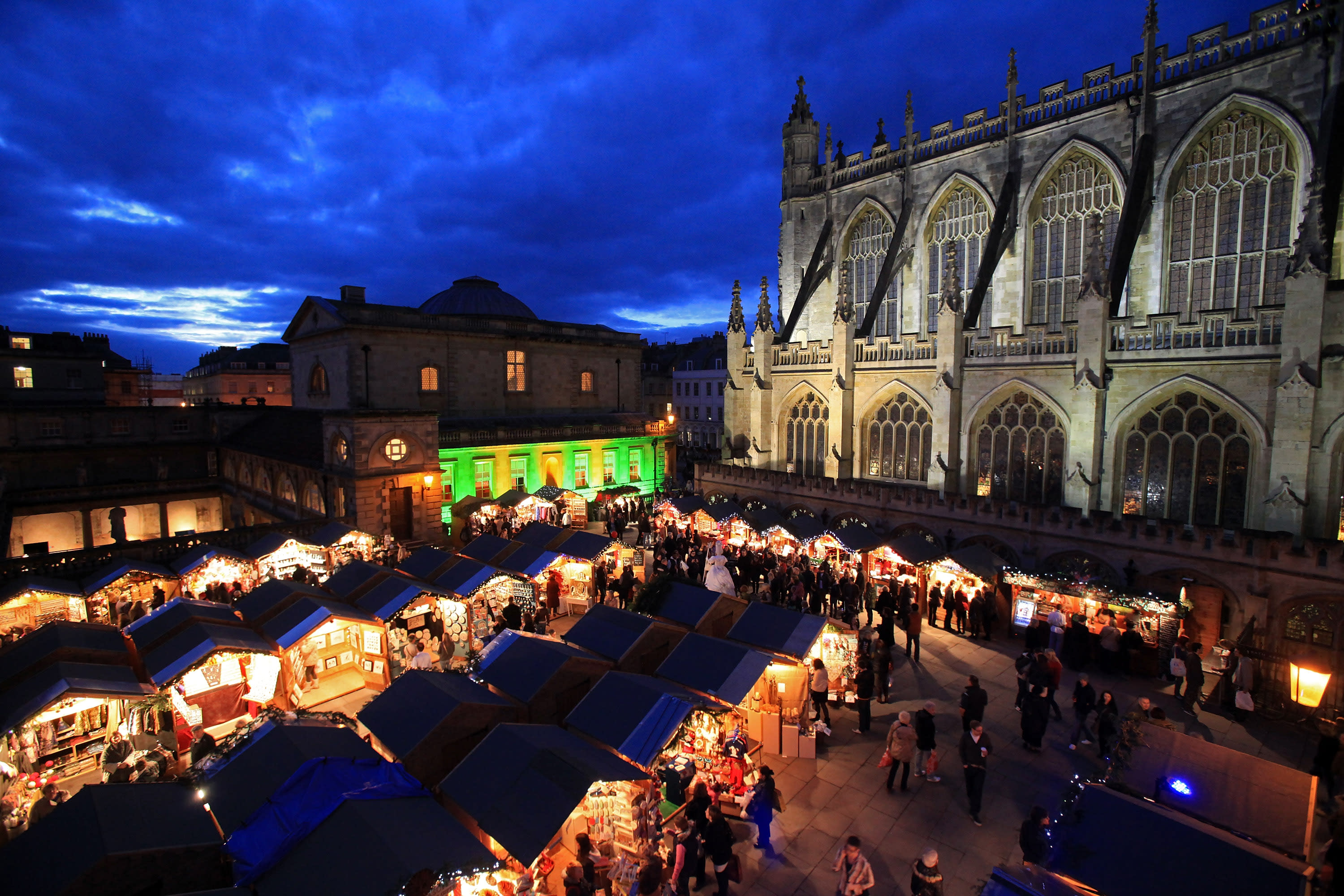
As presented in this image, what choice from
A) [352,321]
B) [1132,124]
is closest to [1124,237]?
[1132,124]

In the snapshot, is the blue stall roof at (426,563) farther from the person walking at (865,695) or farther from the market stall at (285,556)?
the person walking at (865,695)

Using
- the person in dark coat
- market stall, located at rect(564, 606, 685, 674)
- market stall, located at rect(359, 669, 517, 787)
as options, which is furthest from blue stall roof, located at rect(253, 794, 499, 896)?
the person in dark coat

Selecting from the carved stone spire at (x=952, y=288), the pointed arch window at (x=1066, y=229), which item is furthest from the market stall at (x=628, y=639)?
the pointed arch window at (x=1066, y=229)

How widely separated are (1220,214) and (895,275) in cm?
1045

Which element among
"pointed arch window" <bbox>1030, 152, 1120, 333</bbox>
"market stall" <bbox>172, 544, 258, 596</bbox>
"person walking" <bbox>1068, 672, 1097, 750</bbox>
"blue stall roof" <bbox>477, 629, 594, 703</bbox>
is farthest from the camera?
"pointed arch window" <bbox>1030, 152, 1120, 333</bbox>

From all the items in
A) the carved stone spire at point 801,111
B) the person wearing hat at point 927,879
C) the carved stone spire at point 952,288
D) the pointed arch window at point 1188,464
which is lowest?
the person wearing hat at point 927,879

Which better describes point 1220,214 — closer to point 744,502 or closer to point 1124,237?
point 1124,237

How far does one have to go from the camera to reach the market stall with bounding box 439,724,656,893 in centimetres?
646

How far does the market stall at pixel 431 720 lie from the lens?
7980 millimetres

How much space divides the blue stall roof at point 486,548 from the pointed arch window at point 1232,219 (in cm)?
1923

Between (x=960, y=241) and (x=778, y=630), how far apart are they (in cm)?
2076

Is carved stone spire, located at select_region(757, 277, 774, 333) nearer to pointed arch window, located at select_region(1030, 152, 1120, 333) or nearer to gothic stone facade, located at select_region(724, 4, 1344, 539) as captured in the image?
gothic stone facade, located at select_region(724, 4, 1344, 539)

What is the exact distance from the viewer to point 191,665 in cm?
1034

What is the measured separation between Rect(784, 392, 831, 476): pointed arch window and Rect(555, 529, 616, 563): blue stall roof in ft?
37.8
